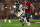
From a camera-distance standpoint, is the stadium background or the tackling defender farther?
the stadium background

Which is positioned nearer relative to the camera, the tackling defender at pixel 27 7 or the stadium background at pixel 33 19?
the tackling defender at pixel 27 7

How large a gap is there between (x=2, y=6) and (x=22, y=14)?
80 cm

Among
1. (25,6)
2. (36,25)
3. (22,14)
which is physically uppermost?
(25,6)

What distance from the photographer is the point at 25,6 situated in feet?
12.1

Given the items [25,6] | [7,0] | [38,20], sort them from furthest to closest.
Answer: [38,20] < [7,0] < [25,6]

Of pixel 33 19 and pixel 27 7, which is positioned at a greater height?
pixel 27 7

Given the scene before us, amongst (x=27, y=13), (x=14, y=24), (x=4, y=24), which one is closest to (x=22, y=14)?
(x=27, y=13)

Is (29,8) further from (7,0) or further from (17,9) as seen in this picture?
(7,0)

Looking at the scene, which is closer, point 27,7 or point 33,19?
point 27,7

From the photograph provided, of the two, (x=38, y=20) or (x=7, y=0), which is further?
(x=38, y=20)

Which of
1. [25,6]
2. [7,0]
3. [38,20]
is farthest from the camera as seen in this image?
[38,20]

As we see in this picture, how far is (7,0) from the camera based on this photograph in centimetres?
395

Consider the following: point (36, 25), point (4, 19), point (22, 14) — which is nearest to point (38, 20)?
point (36, 25)

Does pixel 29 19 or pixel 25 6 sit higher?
pixel 25 6
